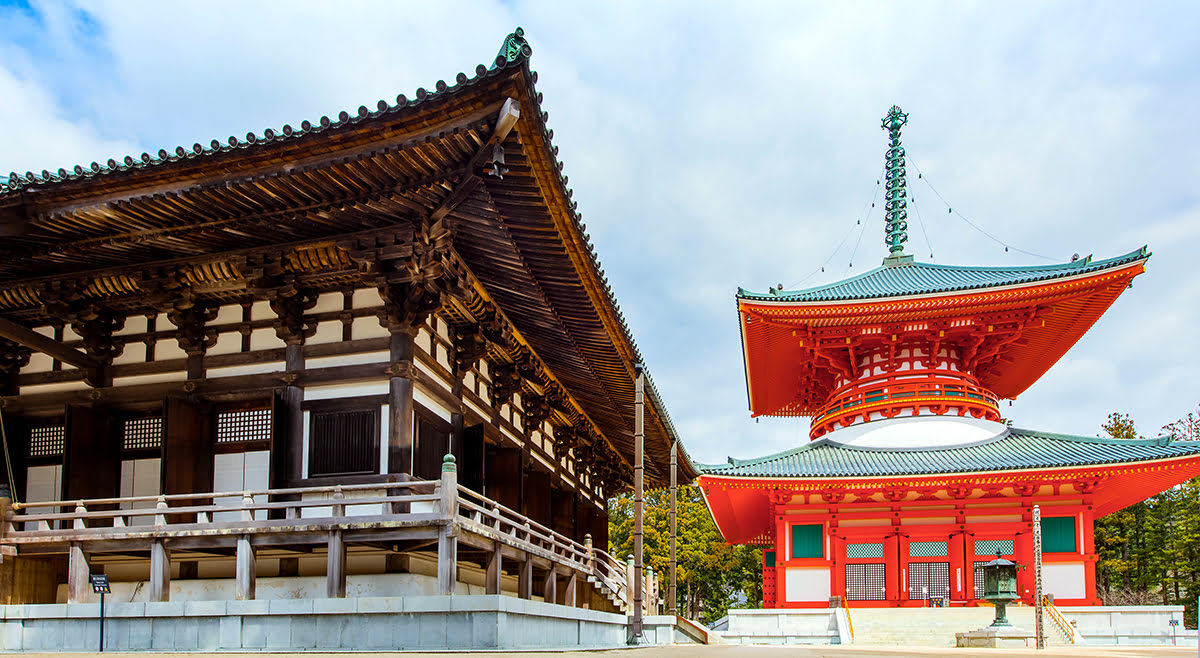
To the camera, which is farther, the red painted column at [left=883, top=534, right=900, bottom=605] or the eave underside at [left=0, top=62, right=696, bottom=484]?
the red painted column at [left=883, top=534, right=900, bottom=605]

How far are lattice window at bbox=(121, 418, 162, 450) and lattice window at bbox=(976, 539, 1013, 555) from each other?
66.4ft

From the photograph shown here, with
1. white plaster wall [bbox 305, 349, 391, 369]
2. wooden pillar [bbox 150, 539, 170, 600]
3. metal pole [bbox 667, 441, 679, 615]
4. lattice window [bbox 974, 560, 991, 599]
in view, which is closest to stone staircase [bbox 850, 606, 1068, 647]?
lattice window [bbox 974, 560, 991, 599]

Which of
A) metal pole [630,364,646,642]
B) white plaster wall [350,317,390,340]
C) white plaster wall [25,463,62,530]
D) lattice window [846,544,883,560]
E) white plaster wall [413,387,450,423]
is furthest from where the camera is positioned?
lattice window [846,544,883,560]

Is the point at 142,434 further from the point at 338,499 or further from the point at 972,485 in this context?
the point at 972,485

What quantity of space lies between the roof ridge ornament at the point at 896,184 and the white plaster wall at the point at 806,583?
13.7 metres

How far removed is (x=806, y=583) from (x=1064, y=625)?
6235 millimetres

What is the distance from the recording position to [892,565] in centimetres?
2638

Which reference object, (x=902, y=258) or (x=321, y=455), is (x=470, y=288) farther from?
(x=902, y=258)

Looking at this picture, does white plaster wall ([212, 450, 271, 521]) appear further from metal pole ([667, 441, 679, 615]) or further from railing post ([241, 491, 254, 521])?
metal pole ([667, 441, 679, 615])

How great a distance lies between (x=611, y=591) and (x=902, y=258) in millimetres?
19904

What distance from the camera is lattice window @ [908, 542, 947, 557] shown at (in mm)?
26406

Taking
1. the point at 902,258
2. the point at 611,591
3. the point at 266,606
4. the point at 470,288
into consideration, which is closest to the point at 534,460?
the point at 611,591

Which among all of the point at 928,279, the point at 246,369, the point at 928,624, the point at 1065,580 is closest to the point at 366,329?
the point at 246,369

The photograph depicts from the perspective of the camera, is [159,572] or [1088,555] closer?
[159,572]
